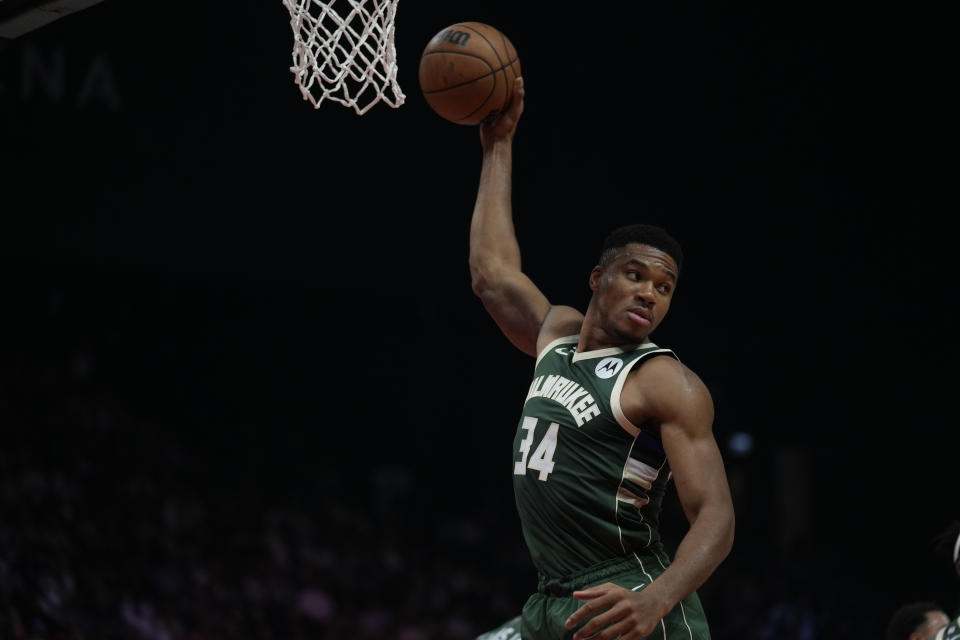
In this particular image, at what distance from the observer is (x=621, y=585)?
3150mm

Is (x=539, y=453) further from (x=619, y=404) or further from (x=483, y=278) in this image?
(x=483, y=278)

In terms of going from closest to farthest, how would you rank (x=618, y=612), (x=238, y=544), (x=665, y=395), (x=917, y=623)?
(x=618, y=612)
(x=665, y=395)
(x=917, y=623)
(x=238, y=544)

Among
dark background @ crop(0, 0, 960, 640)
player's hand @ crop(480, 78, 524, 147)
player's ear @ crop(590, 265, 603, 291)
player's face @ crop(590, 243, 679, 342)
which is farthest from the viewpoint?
dark background @ crop(0, 0, 960, 640)

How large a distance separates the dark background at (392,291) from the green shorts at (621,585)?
16.0 ft

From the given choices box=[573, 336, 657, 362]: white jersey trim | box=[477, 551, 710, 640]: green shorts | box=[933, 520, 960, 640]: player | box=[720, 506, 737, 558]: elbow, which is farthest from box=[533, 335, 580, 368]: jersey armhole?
box=[933, 520, 960, 640]: player

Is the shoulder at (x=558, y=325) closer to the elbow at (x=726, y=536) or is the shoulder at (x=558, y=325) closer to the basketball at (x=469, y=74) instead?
the basketball at (x=469, y=74)

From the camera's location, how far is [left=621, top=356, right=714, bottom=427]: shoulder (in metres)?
3.11

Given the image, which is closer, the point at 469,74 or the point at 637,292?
the point at 637,292

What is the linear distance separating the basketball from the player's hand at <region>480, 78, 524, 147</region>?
0.02 m

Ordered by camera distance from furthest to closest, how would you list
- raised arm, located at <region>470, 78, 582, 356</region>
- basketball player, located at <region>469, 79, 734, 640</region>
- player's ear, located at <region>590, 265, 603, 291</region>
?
raised arm, located at <region>470, 78, 582, 356</region>
player's ear, located at <region>590, 265, 603, 291</region>
basketball player, located at <region>469, 79, 734, 640</region>

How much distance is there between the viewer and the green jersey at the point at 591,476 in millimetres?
3203

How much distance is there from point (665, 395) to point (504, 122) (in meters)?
1.31

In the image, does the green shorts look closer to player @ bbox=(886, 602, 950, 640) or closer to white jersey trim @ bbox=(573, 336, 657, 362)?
white jersey trim @ bbox=(573, 336, 657, 362)

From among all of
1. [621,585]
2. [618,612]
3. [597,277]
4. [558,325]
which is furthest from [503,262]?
[618,612]
